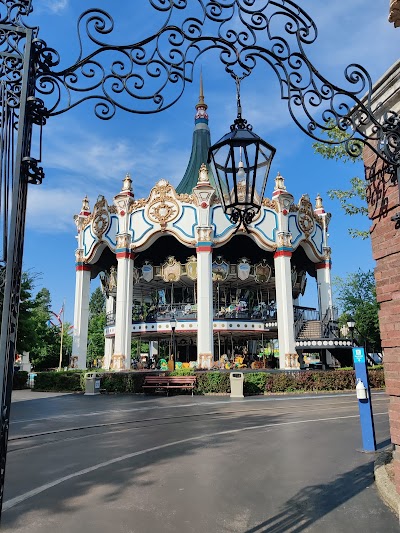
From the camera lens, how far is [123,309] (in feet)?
86.7

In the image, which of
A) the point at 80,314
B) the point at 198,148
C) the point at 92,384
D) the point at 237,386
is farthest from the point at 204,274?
the point at 198,148

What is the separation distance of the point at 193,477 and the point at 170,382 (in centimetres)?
1572

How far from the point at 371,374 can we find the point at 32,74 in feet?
80.0

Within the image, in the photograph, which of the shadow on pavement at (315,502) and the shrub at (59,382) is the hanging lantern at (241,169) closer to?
the shadow on pavement at (315,502)

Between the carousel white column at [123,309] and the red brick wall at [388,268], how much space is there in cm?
2269

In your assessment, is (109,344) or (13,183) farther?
(109,344)

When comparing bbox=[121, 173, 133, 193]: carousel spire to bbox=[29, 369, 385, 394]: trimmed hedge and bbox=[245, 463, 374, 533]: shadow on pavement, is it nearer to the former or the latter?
bbox=[29, 369, 385, 394]: trimmed hedge

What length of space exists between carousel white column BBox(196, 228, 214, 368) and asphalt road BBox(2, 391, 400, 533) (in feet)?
42.1

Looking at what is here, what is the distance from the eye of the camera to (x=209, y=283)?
84.3 ft

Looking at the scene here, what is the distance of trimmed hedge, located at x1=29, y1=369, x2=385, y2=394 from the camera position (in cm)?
2123

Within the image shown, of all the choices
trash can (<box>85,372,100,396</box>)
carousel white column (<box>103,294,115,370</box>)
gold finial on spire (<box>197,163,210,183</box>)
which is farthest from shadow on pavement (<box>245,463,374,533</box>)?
carousel white column (<box>103,294,115,370</box>)

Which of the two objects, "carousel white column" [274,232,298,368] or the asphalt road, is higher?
"carousel white column" [274,232,298,368]

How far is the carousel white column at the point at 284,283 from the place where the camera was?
25.9m

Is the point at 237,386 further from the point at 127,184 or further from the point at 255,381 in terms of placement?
the point at 127,184
